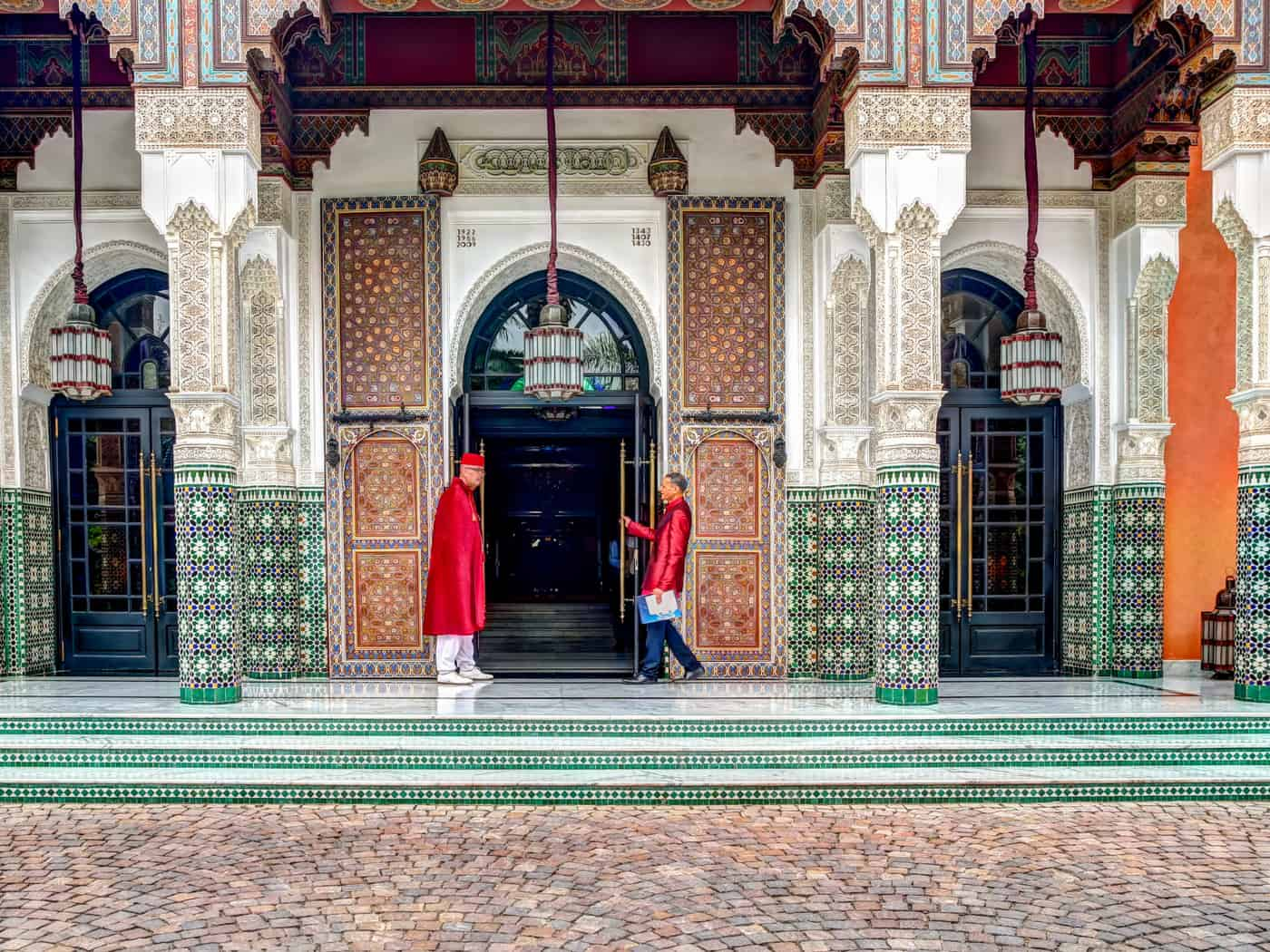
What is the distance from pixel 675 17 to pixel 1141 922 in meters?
6.08

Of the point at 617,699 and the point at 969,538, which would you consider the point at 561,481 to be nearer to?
the point at 969,538

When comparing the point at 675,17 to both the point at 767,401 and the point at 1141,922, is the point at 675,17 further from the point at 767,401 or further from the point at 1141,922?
the point at 1141,922

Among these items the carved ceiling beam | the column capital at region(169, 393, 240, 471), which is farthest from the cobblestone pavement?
the carved ceiling beam

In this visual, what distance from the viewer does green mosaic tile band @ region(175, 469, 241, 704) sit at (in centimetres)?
620

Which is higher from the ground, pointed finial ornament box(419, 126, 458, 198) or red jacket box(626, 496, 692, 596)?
pointed finial ornament box(419, 126, 458, 198)

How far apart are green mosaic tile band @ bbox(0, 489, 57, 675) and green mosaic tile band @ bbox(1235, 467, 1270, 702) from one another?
7.27 meters

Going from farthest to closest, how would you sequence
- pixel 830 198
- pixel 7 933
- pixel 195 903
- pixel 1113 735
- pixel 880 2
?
1. pixel 830 198
2. pixel 880 2
3. pixel 1113 735
4. pixel 195 903
5. pixel 7 933

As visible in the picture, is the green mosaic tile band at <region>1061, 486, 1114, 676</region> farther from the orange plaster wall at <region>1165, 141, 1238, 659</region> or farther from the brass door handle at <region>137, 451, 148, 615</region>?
the brass door handle at <region>137, 451, 148, 615</region>

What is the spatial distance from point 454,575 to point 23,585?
9.28ft

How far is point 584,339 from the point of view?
8.12 meters

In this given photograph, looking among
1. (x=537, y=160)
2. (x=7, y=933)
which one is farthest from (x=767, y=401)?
(x=7, y=933)

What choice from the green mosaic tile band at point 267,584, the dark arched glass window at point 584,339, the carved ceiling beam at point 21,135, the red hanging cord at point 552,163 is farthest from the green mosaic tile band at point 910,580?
the carved ceiling beam at point 21,135

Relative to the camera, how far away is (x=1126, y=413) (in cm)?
768

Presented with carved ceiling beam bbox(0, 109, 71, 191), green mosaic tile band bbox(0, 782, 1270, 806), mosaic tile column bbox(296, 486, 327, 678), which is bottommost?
green mosaic tile band bbox(0, 782, 1270, 806)
